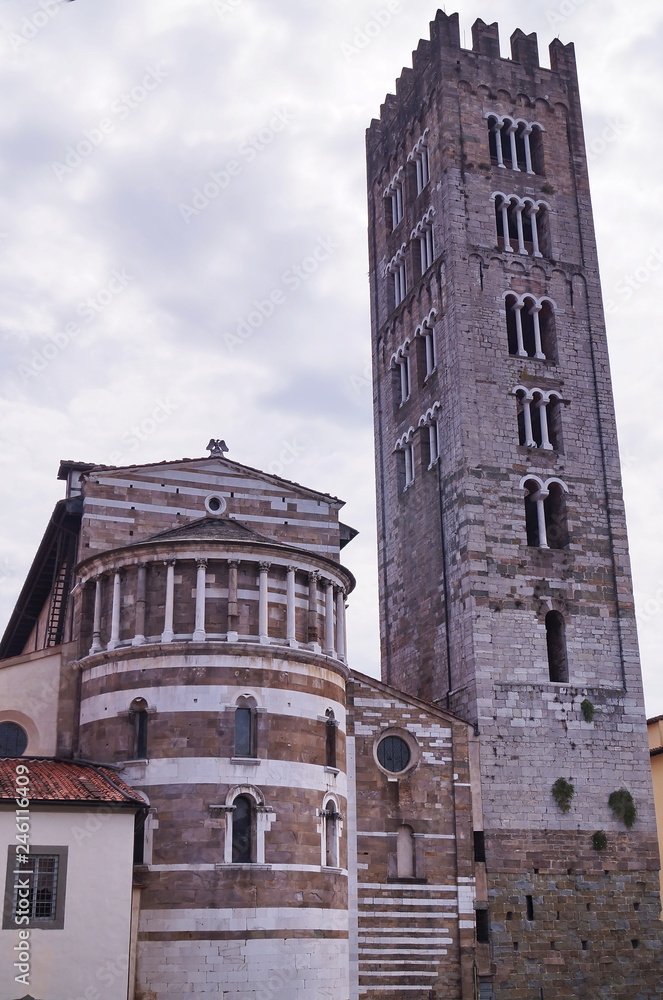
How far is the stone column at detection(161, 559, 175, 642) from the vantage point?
94.0ft

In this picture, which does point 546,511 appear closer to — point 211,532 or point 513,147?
point 211,532

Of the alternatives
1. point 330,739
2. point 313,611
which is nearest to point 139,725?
point 330,739

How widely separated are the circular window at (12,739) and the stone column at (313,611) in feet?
27.4

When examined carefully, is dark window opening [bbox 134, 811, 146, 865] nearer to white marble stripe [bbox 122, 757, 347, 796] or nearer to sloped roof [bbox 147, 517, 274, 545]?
white marble stripe [bbox 122, 757, 347, 796]

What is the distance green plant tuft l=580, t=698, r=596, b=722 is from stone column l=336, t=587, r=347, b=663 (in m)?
9.07

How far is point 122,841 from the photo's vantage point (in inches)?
989

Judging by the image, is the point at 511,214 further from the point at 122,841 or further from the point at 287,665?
the point at 122,841

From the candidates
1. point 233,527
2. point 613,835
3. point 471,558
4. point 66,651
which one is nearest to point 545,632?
point 471,558

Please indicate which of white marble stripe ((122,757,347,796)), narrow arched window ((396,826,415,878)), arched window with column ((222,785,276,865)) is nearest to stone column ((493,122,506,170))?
narrow arched window ((396,826,415,878))

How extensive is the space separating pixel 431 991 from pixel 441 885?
9.52ft

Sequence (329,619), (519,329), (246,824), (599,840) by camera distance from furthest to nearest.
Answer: (519,329) → (599,840) → (329,619) → (246,824)

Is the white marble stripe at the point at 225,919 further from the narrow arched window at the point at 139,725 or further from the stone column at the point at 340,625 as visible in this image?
the stone column at the point at 340,625

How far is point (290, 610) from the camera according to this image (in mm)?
Result: 29938

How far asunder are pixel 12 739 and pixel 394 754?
11.4m
